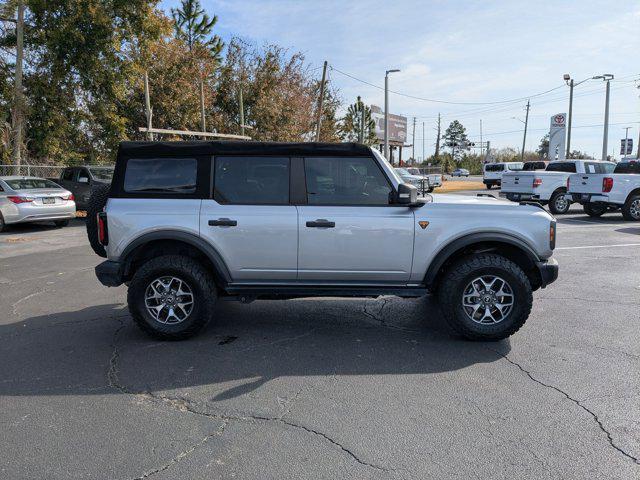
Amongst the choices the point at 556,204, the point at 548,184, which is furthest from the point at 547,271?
the point at 556,204

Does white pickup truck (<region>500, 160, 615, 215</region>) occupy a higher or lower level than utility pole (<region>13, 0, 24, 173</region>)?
lower

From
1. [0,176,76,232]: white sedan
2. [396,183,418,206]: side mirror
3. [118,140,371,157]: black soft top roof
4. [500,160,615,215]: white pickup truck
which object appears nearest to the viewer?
[396,183,418,206]: side mirror

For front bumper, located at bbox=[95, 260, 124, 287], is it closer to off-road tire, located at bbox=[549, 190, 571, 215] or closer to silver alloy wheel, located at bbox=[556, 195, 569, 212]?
off-road tire, located at bbox=[549, 190, 571, 215]

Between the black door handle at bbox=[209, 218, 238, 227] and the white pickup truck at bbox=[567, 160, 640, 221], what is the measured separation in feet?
44.2

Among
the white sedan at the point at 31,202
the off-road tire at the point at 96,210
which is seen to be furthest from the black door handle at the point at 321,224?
the white sedan at the point at 31,202

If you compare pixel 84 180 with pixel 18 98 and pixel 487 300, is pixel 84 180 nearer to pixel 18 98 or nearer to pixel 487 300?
pixel 18 98

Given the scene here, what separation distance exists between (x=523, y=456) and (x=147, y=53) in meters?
19.5

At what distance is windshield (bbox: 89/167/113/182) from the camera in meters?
16.3

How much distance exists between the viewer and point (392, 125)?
223ft

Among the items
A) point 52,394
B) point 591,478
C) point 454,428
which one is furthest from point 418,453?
point 52,394

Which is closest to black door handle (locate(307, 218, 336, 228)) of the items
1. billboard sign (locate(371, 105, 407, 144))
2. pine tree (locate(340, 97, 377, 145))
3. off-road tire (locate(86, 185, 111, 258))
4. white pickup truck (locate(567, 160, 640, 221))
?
off-road tire (locate(86, 185, 111, 258))

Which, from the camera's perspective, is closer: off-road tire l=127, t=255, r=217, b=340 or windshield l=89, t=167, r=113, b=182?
off-road tire l=127, t=255, r=217, b=340

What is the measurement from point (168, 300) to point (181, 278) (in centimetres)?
26

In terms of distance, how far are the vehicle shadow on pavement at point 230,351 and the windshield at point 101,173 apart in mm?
11311
